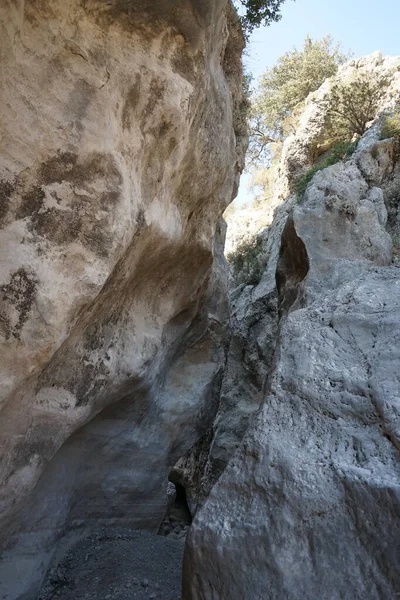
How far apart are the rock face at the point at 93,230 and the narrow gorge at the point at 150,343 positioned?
0.07 feet

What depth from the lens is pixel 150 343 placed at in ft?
22.2

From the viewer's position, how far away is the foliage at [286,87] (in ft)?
69.5

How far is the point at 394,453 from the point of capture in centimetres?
395

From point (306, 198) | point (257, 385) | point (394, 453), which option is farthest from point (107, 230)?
point (257, 385)

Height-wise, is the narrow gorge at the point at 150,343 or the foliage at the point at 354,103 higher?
the foliage at the point at 354,103

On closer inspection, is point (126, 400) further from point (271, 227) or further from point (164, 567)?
point (271, 227)

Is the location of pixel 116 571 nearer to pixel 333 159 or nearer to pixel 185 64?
pixel 185 64

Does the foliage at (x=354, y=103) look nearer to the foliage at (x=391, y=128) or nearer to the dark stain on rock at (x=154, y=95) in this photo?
the foliage at (x=391, y=128)

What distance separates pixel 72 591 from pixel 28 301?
13.1 ft

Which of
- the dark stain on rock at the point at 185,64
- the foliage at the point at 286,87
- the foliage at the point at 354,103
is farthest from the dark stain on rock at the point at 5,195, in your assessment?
the foliage at the point at 286,87

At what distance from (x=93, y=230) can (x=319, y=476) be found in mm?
2934

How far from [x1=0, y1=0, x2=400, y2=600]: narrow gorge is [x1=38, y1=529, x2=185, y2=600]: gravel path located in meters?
0.03

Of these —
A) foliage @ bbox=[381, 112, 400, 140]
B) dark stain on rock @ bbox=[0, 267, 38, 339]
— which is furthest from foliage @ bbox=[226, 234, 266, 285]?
dark stain on rock @ bbox=[0, 267, 38, 339]

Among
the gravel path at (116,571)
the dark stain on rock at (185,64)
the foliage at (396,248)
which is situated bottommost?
the gravel path at (116,571)
